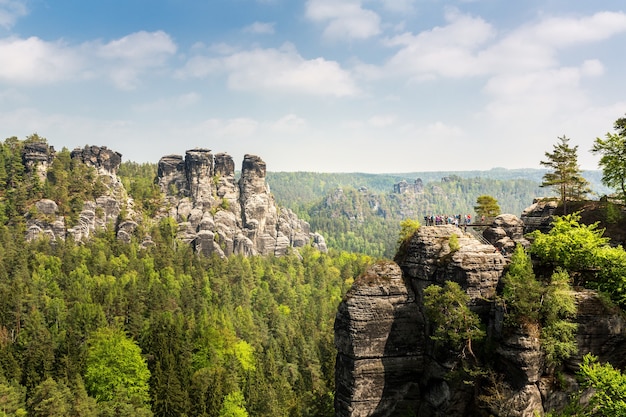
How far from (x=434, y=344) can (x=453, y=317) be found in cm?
380

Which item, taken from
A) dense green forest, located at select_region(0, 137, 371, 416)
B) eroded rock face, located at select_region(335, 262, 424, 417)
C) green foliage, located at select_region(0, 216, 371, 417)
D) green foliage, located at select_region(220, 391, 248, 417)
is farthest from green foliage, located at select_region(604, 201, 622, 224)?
green foliage, located at select_region(220, 391, 248, 417)

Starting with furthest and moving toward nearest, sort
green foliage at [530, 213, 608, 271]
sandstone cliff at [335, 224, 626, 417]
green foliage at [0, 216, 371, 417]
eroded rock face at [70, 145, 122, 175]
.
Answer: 1. eroded rock face at [70, 145, 122, 175]
2. green foliage at [0, 216, 371, 417]
3. green foliage at [530, 213, 608, 271]
4. sandstone cliff at [335, 224, 626, 417]

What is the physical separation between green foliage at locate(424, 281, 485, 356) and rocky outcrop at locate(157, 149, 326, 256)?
11572 cm

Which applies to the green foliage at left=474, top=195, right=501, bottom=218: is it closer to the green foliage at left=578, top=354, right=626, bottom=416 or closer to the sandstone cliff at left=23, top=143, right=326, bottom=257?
the green foliage at left=578, top=354, right=626, bottom=416

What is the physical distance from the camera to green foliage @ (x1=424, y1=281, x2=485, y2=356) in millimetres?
29234

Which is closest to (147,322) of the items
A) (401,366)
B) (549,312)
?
(401,366)

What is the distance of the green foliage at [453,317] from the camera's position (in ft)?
95.9

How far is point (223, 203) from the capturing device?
508ft

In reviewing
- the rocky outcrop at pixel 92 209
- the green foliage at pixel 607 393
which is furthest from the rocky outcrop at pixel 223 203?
the green foliage at pixel 607 393

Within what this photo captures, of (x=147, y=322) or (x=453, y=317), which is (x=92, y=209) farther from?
(x=453, y=317)

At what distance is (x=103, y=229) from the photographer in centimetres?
13188

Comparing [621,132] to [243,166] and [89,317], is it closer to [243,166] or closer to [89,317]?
[89,317]

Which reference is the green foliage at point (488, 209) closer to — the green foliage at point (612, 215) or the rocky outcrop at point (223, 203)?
the green foliage at point (612, 215)

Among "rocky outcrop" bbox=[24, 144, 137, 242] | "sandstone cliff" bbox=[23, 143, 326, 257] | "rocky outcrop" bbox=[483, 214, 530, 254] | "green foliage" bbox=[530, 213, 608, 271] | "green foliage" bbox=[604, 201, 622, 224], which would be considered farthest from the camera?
"sandstone cliff" bbox=[23, 143, 326, 257]
